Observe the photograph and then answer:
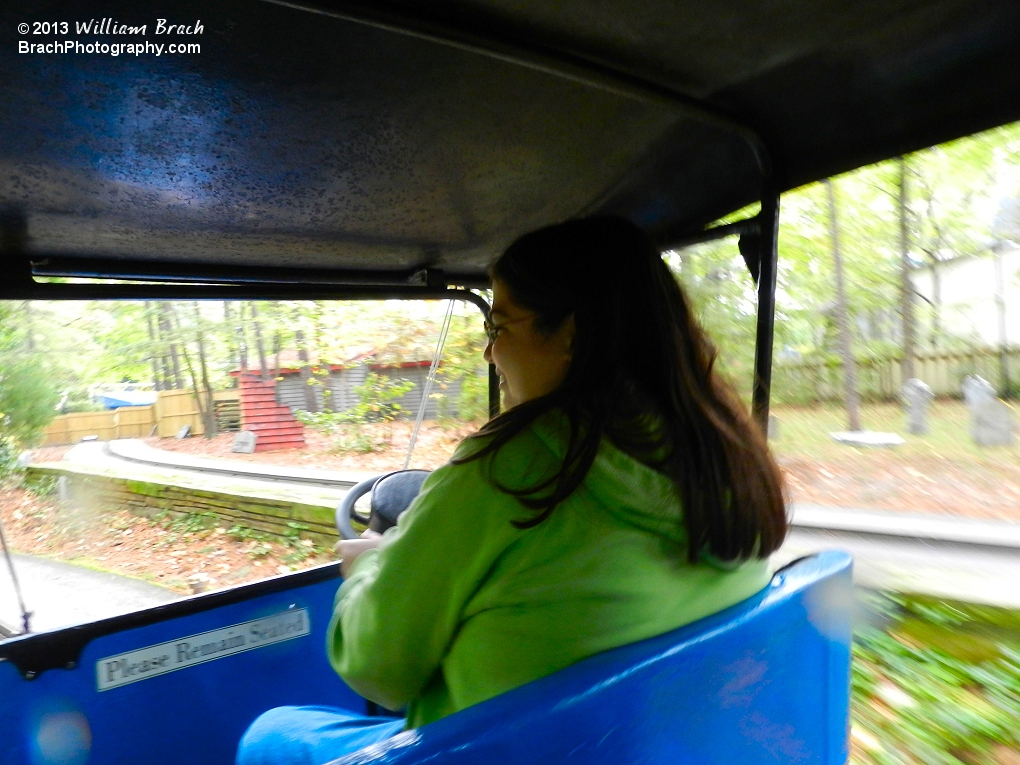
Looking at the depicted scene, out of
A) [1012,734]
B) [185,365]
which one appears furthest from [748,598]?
[185,365]

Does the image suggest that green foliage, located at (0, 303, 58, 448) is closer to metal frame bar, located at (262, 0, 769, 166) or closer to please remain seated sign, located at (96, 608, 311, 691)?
please remain seated sign, located at (96, 608, 311, 691)

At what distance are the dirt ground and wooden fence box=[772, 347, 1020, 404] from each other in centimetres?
61

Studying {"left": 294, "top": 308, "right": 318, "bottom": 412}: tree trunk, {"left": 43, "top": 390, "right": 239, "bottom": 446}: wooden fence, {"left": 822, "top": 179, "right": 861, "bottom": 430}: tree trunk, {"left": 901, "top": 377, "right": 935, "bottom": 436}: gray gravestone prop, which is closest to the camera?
{"left": 43, "top": 390, "right": 239, "bottom": 446}: wooden fence

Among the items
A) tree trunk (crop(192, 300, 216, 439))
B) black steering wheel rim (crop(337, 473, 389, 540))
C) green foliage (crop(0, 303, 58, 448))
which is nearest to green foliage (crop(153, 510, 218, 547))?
tree trunk (crop(192, 300, 216, 439))

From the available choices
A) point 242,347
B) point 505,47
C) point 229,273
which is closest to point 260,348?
point 242,347

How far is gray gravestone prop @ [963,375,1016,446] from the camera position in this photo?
6.48 metres

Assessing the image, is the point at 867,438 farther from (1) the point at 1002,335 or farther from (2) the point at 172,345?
(2) the point at 172,345

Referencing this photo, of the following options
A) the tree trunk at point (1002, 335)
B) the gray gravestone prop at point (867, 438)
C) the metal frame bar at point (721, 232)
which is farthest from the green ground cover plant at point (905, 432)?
the metal frame bar at point (721, 232)

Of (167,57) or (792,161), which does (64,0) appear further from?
(792,161)

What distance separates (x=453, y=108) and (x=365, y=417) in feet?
16.1

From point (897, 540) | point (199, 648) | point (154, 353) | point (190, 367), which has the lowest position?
point (897, 540)

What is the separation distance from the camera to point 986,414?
6645 millimetres

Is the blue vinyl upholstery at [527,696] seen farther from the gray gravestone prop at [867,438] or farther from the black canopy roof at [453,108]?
the gray gravestone prop at [867,438]

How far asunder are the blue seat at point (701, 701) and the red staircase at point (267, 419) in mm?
5418
